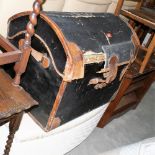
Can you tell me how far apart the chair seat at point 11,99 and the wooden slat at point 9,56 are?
0.43 ft

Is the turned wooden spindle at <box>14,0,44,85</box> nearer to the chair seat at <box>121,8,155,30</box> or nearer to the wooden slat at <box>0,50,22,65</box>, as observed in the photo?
the wooden slat at <box>0,50,22,65</box>

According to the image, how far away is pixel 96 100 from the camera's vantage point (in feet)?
4.49

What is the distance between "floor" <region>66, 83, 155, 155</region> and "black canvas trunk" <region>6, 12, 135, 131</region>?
61 centimetres

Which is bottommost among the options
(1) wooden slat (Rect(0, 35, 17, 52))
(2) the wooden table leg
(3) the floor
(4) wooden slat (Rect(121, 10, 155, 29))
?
(3) the floor

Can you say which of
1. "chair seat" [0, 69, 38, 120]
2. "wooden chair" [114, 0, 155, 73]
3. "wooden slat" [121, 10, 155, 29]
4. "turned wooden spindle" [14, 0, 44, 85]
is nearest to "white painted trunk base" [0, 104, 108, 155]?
"chair seat" [0, 69, 38, 120]

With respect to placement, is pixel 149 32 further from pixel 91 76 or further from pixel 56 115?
pixel 56 115

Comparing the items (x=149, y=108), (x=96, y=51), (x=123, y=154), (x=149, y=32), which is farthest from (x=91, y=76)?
(x=149, y=108)

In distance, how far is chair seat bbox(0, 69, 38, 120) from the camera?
82 centimetres

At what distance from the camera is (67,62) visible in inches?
38.2

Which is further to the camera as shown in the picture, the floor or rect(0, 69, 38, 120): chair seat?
the floor

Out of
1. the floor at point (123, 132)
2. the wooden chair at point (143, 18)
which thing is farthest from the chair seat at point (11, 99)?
the wooden chair at point (143, 18)

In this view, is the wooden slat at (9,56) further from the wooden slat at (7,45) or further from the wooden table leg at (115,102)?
the wooden table leg at (115,102)

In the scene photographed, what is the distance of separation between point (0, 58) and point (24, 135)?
434 mm

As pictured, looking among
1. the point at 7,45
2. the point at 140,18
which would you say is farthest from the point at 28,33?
the point at 140,18
